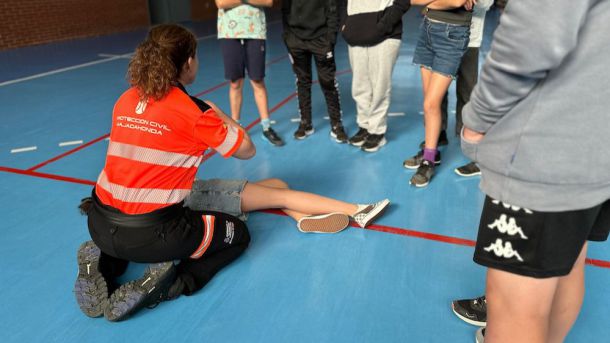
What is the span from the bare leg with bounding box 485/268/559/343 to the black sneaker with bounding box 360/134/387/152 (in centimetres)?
239

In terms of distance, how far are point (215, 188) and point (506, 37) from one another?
1.78 m

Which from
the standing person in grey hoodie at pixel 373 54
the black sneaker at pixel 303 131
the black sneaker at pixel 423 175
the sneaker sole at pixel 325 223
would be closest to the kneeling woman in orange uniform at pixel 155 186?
→ the sneaker sole at pixel 325 223

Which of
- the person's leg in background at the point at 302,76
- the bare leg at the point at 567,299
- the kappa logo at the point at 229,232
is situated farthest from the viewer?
the person's leg in background at the point at 302,76

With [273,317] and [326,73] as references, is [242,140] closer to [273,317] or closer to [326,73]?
[273,317]

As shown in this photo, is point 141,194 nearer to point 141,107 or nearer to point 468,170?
point 141,107

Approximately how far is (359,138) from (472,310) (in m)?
Result: 2.05

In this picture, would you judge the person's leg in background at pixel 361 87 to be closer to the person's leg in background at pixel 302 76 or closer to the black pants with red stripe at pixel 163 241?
the person's leg in background at pixel 302 76

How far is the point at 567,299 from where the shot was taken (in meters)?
1.20

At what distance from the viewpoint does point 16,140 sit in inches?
148

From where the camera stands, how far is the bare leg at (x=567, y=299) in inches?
46.5

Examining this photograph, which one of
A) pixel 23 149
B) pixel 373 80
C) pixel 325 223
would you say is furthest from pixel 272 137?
pixel 23 149

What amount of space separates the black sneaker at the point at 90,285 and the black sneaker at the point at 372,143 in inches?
84.1

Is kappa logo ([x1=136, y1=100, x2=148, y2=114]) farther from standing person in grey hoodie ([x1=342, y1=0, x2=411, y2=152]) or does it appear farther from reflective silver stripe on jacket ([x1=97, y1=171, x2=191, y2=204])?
standing person in grey hoodie ([x1=342, y1=0, x2=411, y2=152])

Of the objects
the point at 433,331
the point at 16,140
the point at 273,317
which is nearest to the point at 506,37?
the point at 433,331
